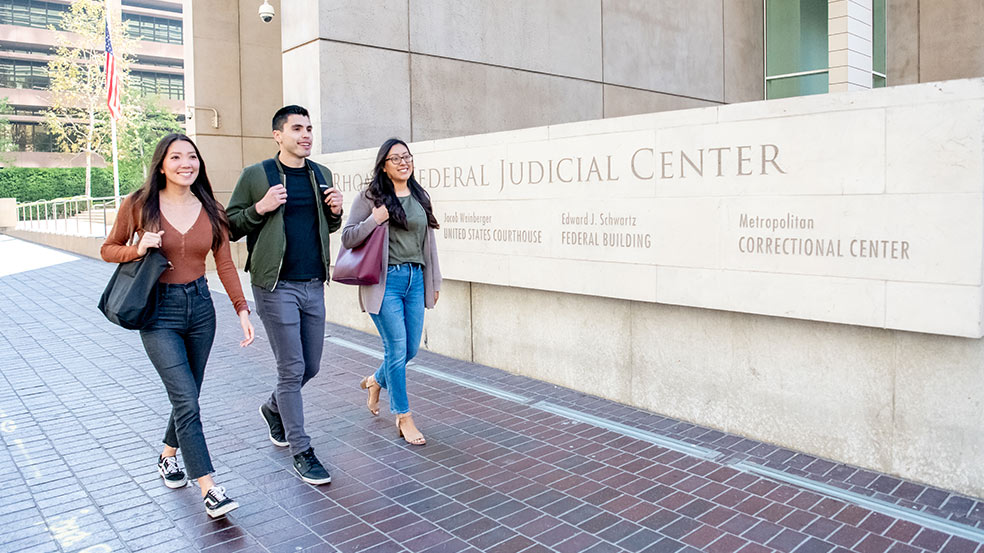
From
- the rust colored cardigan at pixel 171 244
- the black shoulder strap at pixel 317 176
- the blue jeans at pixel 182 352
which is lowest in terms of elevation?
the blue jeans at pixel 182 352

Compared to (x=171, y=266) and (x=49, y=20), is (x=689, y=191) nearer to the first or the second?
(x=171, y=266)

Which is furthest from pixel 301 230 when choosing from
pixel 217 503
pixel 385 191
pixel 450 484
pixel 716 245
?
pixel 716 245

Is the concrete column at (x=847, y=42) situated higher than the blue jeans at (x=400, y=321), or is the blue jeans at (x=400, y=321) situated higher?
the concrete column at (x=847, y=42)

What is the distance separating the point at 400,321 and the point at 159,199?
1.71 metres

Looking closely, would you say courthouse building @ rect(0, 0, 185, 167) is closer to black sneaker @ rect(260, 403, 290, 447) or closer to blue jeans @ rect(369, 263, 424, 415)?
black sneaker @ rect(260, 403, 290, 447)

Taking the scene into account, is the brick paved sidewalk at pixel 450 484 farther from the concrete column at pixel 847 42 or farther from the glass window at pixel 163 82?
the glass window at pixel 163 82

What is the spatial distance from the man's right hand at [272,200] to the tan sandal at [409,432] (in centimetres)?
177

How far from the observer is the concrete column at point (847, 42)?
12977mm

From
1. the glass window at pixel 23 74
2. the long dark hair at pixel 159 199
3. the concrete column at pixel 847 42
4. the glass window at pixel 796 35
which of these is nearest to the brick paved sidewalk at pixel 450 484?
the long dark hair at pixel 159 199

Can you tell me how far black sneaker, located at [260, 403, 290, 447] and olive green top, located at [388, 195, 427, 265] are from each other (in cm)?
130

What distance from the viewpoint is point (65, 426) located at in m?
5.56

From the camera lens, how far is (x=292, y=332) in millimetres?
4371

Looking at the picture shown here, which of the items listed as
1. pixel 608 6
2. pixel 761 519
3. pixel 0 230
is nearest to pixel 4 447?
pixel 761 519

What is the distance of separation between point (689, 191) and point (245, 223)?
296 cm
